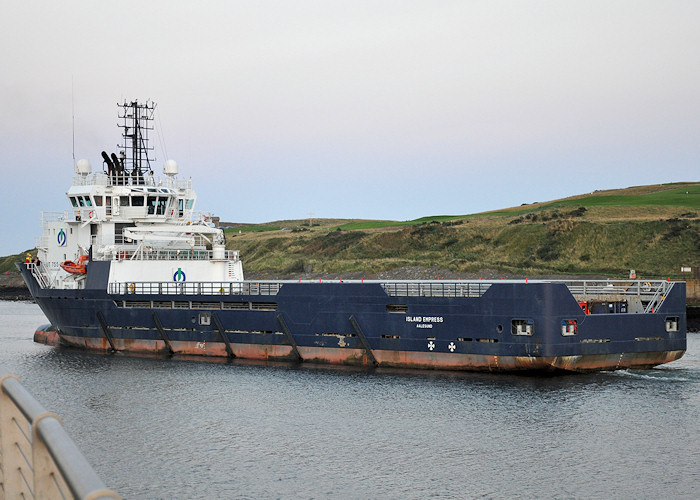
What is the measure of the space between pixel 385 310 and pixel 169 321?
10.7 metres

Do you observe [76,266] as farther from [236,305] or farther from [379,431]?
[379,431]

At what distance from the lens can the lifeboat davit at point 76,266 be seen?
118 feet

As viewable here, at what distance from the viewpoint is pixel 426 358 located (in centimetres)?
2744

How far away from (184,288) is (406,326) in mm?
11746

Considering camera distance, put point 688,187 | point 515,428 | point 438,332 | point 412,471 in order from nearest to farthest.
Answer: point 412,471 → point 515,428 → point 438,332 → point 688,187

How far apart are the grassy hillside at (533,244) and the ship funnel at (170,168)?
33439 millimetres

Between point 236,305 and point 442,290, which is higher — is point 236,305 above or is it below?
below

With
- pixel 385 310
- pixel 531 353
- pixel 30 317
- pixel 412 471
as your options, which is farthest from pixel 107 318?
pixel 30 317

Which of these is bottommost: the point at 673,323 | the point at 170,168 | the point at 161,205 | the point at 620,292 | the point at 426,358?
the point at 426,358

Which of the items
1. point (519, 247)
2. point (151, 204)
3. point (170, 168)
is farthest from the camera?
point (519, 247)

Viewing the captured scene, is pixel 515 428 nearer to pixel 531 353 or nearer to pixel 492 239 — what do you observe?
pixel 531 353

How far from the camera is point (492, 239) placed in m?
78.6

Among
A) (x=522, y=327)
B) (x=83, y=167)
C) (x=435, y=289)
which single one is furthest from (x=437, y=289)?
(x=83, y=167)

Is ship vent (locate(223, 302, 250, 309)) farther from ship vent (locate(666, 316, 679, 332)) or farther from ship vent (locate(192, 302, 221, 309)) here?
ship vent (locate(666, 316, 679, 332))
